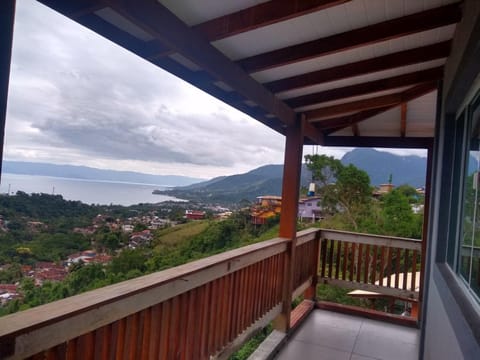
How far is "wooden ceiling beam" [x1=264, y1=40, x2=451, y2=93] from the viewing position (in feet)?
7.86

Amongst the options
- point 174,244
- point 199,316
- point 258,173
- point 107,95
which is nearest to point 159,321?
point 199,316

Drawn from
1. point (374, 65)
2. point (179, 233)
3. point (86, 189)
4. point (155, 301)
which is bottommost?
point (155, 301)

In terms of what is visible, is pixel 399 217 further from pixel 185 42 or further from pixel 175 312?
pixel 185 42

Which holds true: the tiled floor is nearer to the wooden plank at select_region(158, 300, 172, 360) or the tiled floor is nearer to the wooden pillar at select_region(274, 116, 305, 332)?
the wooden pillar at select_region(274, 116, 305, 332)

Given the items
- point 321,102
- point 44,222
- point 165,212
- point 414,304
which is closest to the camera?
point 44,222

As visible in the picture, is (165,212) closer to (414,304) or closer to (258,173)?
(258,173)

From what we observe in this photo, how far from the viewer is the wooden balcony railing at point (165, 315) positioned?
117 centimetres

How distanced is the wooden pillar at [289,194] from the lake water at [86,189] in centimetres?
143

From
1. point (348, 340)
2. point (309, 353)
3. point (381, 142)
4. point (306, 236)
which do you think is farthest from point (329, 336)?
point (381, 142)

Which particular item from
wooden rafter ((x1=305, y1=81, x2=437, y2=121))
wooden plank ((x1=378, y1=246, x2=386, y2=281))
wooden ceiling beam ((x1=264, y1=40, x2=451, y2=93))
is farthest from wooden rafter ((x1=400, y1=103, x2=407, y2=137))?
wooden plank ((x1=378, y1=246, x2=386, y2=281))

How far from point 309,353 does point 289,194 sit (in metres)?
1.59

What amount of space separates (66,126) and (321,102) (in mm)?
2285

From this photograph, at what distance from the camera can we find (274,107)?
2984 millimetres

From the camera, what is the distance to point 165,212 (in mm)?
2328
